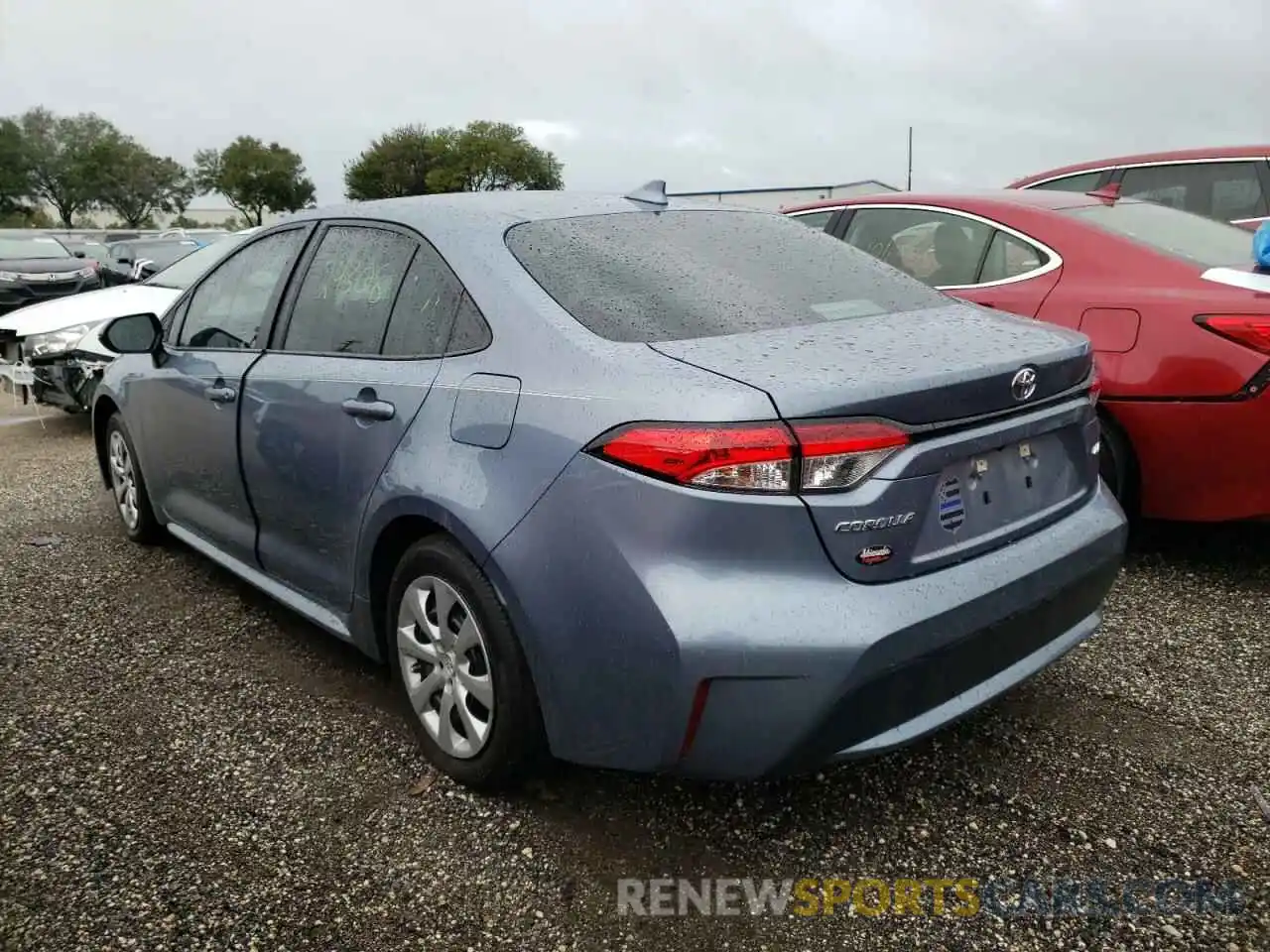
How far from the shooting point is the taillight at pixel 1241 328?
134 inches

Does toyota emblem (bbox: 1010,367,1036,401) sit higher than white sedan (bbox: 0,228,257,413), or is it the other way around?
toyota emblem (bbox: 1010,367,1036,401)

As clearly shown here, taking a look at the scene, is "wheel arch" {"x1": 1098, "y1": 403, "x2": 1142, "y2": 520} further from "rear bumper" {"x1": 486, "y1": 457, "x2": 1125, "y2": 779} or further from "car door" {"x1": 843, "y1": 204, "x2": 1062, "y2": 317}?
"rear bumper" {"x1": 486, "y1": 457, "x2": 1125, "y2": 779}

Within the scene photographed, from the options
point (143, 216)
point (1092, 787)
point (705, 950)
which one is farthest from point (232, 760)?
point (143, 216)

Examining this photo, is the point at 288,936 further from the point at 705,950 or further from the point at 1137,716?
the point at 1137,716

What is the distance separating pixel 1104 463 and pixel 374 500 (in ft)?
8.83

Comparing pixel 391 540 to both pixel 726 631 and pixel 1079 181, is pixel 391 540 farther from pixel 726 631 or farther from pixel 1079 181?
pixel 1079 181

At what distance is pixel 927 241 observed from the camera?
185 inches

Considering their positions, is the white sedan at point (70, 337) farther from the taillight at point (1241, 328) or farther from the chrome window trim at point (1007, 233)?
the taillight at point (1241, 328)

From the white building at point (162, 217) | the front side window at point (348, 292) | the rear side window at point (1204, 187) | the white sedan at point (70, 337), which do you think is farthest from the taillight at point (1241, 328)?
the white building at point (162, 217)

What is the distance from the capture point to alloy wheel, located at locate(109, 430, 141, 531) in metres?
4.66

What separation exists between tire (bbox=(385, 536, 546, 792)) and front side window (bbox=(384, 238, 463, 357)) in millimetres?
534

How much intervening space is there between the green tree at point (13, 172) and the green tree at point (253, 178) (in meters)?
11.7

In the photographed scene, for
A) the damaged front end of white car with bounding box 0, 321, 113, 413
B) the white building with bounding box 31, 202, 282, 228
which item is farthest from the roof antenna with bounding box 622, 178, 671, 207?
the white building with bounding box 31, 202, 282, 228

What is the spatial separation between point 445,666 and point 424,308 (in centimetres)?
96
